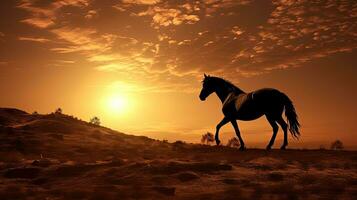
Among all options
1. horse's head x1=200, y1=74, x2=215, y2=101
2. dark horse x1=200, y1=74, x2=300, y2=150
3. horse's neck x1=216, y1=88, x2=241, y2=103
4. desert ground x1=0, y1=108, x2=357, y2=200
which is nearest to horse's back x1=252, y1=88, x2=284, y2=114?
dark horse x1=200, y1=74, x2=300, y2=150

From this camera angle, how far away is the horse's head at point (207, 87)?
64.3 feet

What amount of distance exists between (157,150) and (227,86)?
4584 mm

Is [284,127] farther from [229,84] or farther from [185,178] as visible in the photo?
[185,178]

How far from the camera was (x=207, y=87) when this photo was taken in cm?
1975

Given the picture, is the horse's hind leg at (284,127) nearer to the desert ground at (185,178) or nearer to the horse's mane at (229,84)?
the desert ground at (185,178)

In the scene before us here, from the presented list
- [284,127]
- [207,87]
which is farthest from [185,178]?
[207,87]

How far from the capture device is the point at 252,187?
7988mm

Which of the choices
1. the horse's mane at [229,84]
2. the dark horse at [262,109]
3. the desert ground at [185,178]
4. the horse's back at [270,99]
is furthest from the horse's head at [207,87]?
the desert ground at [185,178]

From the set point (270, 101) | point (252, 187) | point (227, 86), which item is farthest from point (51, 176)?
point (227, 86)

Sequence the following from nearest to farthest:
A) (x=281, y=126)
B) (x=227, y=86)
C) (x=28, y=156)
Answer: (x=28, y=156), (x=281, y=126), (x=227, y=86)

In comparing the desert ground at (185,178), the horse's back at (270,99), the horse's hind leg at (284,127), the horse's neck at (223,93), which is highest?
the horse's neck at (223,93)

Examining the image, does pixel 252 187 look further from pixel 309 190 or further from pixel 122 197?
pixel 122 197

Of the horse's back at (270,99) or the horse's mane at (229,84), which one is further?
the horse's mane at (229,84)

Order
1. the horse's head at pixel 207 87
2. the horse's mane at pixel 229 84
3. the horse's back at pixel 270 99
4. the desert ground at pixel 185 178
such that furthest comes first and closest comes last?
the horse's head at pixel 207 87 < the horse's mane at pixel 229 84 < the horse's back at pixel 270 99 < the desert ground at pixel 185 178
